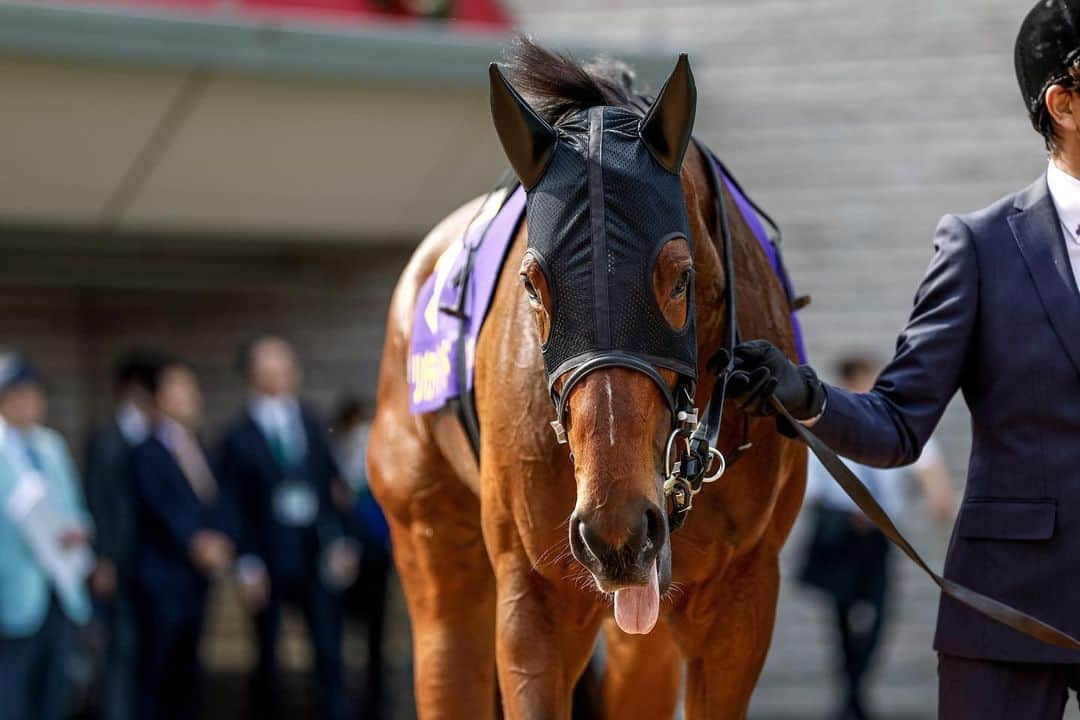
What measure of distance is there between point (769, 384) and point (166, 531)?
579 cm

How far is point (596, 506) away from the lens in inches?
114

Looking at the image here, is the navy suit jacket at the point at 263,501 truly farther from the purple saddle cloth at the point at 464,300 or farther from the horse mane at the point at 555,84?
the horse mane at the point at 555,84

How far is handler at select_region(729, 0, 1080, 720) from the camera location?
130 inches

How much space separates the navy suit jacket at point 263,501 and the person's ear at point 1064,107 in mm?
6011

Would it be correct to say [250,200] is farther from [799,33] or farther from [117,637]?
[799,33]

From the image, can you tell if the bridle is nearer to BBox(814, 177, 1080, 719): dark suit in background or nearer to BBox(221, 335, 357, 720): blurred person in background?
BBox(814, 177, 1080, 719): dark suit in background

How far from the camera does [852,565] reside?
334 inches

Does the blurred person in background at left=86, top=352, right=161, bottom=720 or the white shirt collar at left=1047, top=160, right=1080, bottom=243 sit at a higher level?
the white shirt collar at left=1047, top=160, right=1080, bottom=243

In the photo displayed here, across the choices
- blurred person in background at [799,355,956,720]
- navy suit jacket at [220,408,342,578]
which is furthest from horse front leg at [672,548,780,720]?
navy suit jacket at [220,408,342,578]

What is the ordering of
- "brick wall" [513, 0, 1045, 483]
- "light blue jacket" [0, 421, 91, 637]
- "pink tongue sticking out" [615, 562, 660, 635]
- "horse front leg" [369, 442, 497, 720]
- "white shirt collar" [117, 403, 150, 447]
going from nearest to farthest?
1. "pink tongue sticking out" [615, 562, 660, 635]
2. "horse front leg" [369, 442, 497, 720]
3. "light blue jacket" [0, 421, 91, 637]
4. "white shirt collar" [117, 403, 150, 447]
5. "brick wall" [513, 0, 1045, 483]

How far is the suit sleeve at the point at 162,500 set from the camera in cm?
844

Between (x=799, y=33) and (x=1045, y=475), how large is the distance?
6669 mm

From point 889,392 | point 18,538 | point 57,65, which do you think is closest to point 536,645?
point 889,392

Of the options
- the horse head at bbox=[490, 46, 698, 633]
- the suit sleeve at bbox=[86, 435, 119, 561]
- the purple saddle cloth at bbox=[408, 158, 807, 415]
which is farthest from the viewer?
the suit sleeve at bbox=[86, 435, 119, 561]
